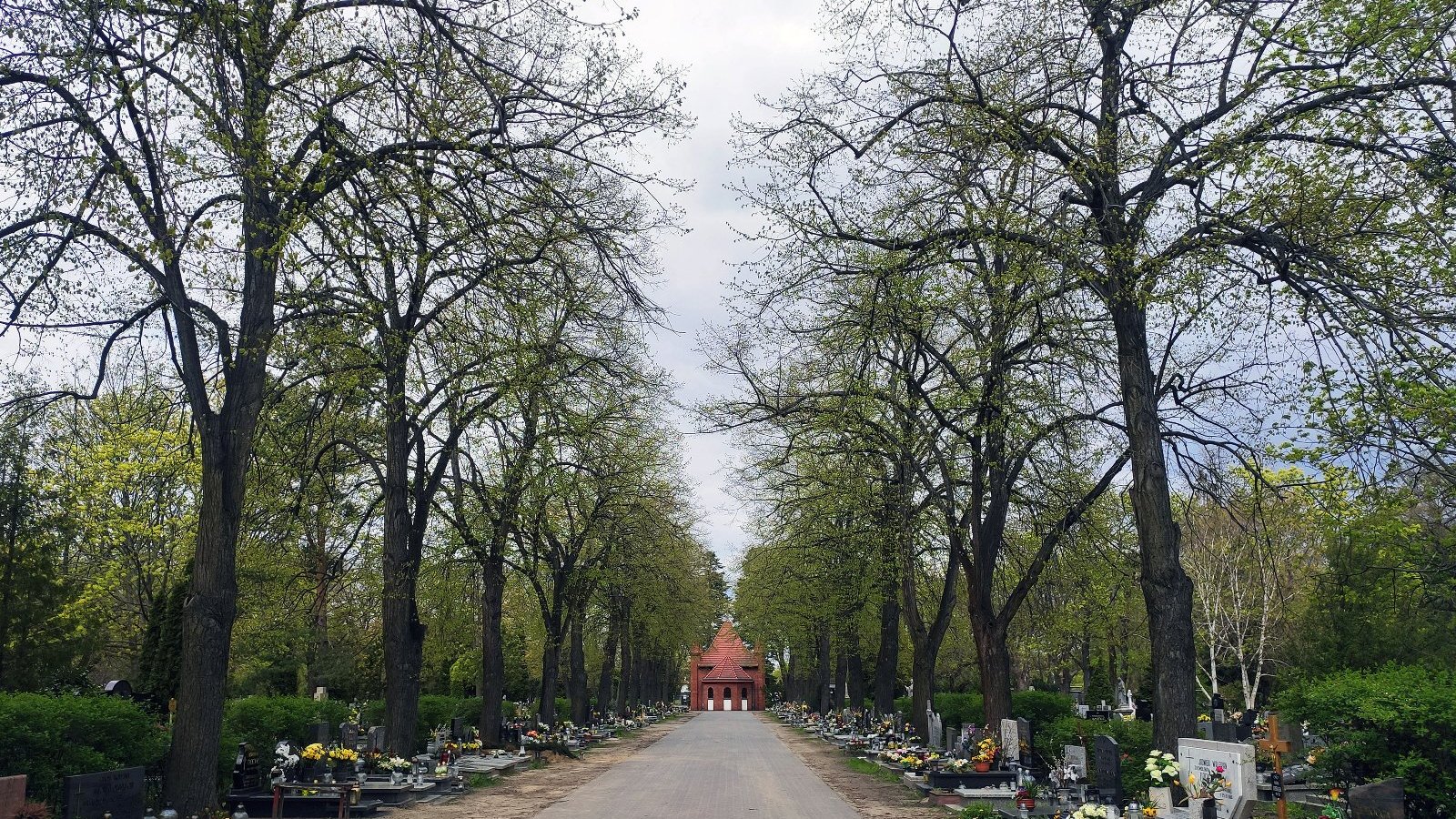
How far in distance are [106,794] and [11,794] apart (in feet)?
4.18

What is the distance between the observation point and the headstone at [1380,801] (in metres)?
10.1

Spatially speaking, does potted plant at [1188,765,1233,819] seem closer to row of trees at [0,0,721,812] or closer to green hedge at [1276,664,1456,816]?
green hedge at [1276,664,1456,816]

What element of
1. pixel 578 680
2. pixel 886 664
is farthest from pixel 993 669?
pixel 578 680

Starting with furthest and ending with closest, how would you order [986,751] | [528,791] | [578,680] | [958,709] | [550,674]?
[578,680] < [550,674] < [958,709] < [528,791] < [986,751]

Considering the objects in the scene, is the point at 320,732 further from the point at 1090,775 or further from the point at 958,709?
the point at 958,709

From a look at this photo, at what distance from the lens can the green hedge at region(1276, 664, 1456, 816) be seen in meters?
10.7

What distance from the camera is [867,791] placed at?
21.2 meters

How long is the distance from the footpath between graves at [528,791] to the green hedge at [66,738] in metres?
4.61

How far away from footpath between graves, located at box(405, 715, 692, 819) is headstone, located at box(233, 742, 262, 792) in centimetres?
261

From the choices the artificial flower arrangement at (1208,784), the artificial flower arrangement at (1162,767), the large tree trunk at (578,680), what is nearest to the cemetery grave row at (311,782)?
the artificial flower arrangement at (1162,767)

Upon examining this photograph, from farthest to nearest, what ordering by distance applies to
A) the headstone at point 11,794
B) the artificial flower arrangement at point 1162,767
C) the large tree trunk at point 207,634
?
the large tree trunk at point 207,634
the artificial flower arrangement at point 1162,767
the headstone at point 11,794

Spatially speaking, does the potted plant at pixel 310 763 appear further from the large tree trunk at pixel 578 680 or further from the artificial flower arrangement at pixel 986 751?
the large tree trunk at pixel 578 680

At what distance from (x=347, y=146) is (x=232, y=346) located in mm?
3374

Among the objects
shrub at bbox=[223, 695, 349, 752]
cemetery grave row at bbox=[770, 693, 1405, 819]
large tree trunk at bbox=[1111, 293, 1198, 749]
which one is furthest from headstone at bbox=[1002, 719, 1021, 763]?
shrub at bbox=[223, 695, 349, 752]
